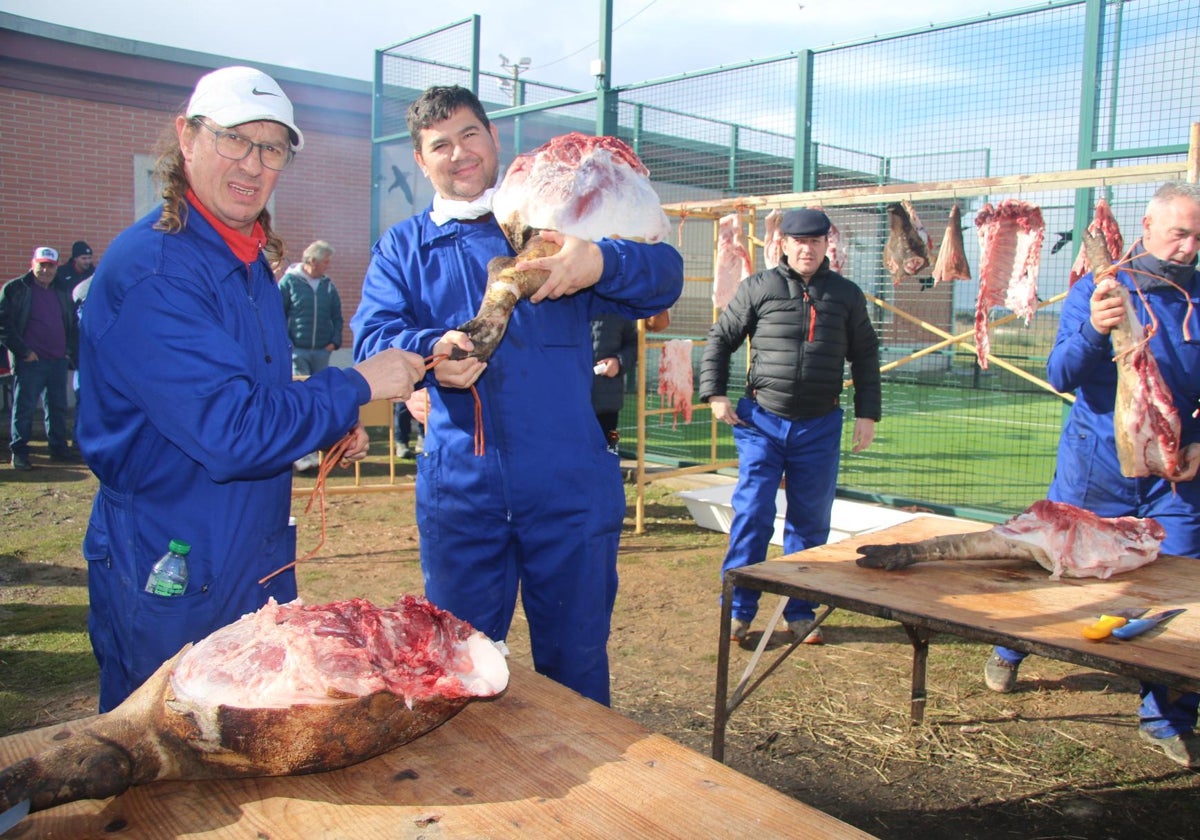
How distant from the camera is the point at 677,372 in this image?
27.3 feet

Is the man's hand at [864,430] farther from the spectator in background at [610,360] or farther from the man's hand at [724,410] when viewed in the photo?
the spectator in background at [610,360]

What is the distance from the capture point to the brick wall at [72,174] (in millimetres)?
14227

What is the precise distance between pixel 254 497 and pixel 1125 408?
3.29 meters

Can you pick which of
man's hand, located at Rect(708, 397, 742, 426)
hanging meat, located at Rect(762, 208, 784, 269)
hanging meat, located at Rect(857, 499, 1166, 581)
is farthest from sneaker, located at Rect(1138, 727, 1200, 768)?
hanging meat, located at Rect(762, 208, 784, 269)

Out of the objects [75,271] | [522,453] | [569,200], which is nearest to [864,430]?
[522,453]

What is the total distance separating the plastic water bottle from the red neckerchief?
724mm

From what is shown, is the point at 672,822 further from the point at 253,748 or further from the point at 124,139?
the point at 124,139

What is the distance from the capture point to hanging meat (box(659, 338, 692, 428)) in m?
8.28

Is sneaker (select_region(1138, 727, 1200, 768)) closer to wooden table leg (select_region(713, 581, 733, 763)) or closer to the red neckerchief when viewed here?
wooden table leg (select_region(713, 581, 733, 763))

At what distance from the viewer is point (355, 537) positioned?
25.2 feet

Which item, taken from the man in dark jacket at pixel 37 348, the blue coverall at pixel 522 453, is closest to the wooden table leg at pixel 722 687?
the blue coverall at pixel 522 453

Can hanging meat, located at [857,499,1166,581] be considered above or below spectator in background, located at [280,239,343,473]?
below

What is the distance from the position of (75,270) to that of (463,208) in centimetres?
1099

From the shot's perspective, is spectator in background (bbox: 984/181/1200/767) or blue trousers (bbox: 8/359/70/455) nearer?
spectator in background (bbox: 984/181/1200/767)
